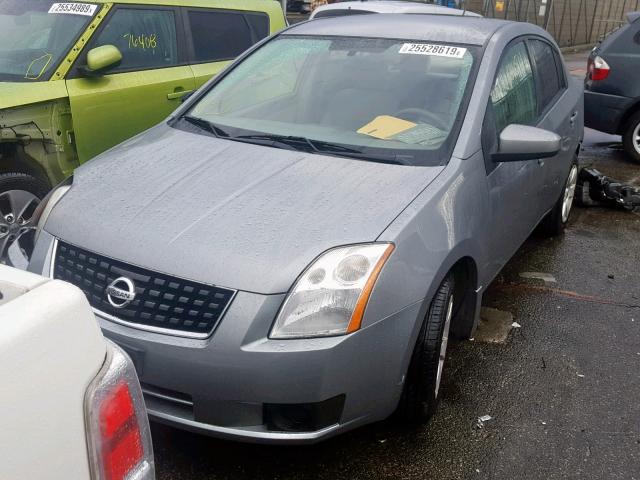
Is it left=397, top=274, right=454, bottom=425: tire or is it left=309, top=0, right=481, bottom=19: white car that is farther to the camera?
left=309, top=0, right=481, bottom=19: white car

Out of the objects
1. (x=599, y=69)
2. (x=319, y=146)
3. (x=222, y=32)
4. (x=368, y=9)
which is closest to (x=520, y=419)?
(x=319, y=146)

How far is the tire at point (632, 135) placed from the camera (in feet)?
24.5

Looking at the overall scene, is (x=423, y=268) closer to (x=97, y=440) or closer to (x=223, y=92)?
(x=97, y=440)

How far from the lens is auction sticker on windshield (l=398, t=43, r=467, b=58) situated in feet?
11.1

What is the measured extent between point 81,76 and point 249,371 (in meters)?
2.88

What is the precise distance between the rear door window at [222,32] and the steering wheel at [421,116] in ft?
8.15

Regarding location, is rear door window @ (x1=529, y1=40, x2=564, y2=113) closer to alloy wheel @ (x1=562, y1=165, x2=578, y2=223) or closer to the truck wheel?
alloy wheel @ (x1=562, y1=165, x2=578, y2=223)

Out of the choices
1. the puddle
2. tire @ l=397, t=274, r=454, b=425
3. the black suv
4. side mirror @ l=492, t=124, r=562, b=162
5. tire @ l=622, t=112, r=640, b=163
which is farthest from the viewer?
tire @ l=622, t=112, r=640, b=163

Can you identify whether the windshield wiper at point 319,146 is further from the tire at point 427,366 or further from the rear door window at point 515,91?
the rear door window at point 515,91

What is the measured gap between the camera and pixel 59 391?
1119 mm

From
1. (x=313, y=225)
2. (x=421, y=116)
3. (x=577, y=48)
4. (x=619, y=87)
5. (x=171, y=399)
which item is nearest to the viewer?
(x=171, y=399)

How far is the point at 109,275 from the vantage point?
93.4 inches

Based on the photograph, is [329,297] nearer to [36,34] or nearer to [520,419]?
[520,419]

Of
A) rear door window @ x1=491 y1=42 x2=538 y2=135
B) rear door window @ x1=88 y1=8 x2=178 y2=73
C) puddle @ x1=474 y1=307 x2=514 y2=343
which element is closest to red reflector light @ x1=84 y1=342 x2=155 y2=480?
rear door window @ x1=491 y1=42 x2=538 y2=135
